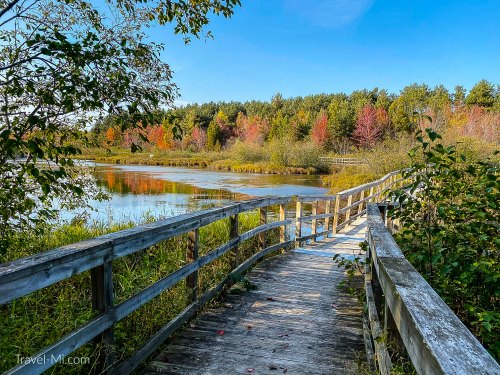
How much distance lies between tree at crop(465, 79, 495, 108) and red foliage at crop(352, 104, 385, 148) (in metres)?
16.6

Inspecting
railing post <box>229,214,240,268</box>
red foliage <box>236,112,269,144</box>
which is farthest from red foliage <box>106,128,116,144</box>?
red foliage <box>236,112,269,144</box>

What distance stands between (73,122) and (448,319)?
12.4 ft

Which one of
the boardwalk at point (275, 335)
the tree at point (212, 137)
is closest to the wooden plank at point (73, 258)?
the boardwalk at point (275, 335)

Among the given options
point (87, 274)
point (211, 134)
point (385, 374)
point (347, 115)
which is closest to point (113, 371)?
point (385, 374)

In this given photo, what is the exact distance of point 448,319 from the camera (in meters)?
1.21

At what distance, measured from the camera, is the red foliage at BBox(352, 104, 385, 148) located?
55.7m

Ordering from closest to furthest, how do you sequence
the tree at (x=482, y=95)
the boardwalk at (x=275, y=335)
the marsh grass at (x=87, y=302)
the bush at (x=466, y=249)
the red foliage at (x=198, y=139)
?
the marsh grass at (x=87, y=302) < the bush at (x=466, y=249) < the boardwalk at (x=275, y=335) < the tree at (x=482, y=95) < the red foliage at (x=198, y=139)

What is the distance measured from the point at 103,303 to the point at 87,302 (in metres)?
1.65

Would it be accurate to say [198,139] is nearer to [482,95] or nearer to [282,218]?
[482,95]

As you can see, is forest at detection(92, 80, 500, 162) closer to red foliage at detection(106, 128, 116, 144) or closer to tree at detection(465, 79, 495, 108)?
tree at detection(465, 79, 495, 108)

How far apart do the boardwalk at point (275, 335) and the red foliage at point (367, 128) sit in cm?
5259

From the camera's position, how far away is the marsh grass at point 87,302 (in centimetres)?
239

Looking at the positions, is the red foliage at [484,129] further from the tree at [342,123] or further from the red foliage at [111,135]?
the red foliage at [111,135]

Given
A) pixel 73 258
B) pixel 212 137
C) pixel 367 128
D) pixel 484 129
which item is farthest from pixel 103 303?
pixel 212 137
